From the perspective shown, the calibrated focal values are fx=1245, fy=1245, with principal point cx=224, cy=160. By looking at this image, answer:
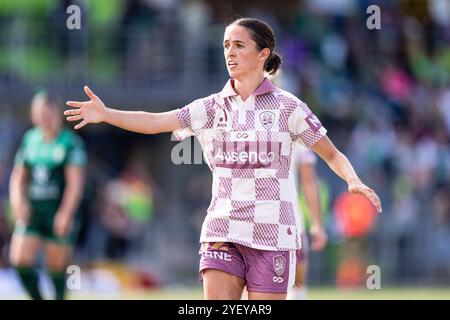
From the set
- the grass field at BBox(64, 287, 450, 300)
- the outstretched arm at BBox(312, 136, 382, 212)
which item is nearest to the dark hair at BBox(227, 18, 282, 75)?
the outstretched arm at BBox(312, 136, 382, 212)

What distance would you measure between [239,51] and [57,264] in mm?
5248

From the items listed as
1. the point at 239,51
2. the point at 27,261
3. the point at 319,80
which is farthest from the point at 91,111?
the point at 319,80

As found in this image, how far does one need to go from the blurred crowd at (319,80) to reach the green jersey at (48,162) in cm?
709

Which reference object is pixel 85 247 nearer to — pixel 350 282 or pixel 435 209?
pixel 350 282

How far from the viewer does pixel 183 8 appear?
22.5 metres

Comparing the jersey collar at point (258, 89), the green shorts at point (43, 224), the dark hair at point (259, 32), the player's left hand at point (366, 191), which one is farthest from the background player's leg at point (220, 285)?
the green shorts at point (43, 224)

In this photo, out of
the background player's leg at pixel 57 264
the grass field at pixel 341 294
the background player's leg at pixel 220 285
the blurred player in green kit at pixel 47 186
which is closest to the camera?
the background player's leg at pixel 220 285

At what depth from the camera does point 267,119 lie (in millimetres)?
7766

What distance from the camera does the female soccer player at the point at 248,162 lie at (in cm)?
768

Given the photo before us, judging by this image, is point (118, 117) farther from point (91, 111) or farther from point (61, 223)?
point (61, 223)

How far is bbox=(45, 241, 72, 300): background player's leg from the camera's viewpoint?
11.9 m

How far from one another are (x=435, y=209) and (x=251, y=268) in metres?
13.4

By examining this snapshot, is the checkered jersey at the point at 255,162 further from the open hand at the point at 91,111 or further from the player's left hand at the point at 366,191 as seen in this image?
the open hand at the point at 91,111

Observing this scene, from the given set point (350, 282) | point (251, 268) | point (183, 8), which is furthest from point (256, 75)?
point (183, 8)
